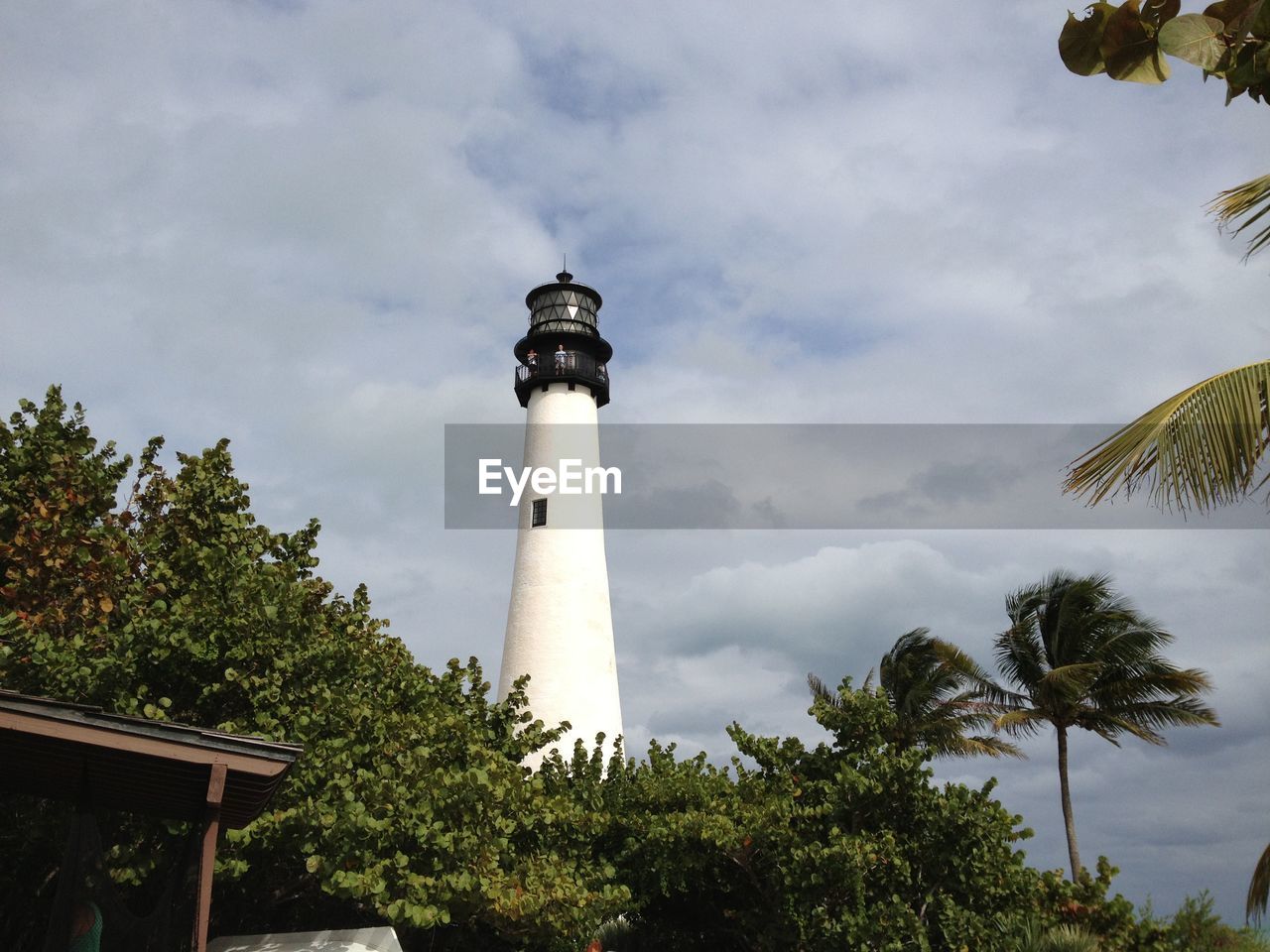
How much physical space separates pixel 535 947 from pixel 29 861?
796 centimetres

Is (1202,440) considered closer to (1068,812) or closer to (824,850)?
(824,850)

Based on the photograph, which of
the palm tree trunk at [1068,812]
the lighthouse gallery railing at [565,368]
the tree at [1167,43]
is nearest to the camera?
the tree at [1167,43]

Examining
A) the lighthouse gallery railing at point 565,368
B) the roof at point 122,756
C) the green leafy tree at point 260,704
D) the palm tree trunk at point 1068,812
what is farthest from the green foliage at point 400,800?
the lighthouse gallery railing at point 565,368

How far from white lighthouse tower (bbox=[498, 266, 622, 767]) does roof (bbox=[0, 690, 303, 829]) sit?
15649 mm

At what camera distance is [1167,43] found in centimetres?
357

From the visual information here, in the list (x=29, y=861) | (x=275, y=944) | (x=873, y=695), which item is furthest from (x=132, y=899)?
(x=873, y=695)

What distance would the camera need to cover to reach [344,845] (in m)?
11.4

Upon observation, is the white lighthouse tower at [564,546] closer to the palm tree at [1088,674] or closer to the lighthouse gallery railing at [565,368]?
the lighthouse gallery railing at [565,368]

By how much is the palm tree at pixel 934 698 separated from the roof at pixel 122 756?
19.3m

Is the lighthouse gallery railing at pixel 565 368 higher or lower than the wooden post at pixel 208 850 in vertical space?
higher

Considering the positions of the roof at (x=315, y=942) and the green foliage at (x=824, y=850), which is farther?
the green foliage at (x=824, y=850)

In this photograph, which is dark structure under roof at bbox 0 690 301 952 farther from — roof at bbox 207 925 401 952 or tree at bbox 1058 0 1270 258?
tree at bbox 1058 0 1270 258

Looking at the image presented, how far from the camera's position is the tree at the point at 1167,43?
11.4 ft

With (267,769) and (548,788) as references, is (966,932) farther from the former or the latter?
(267,769)
